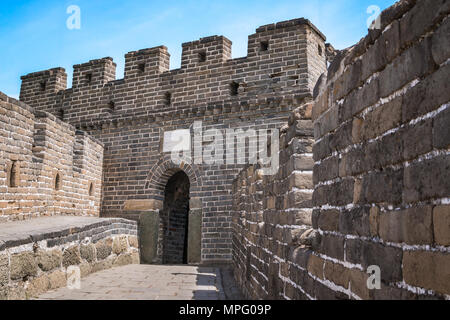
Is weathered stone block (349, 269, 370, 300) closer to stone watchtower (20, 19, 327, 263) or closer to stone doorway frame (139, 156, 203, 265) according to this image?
stone watchtower (20, 19, 327, 263)

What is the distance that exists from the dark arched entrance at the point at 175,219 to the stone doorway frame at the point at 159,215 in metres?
0.54

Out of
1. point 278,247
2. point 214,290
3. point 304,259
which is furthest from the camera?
point 214,290

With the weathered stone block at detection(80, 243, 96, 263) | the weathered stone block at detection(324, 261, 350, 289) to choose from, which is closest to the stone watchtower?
the weathered stone block at detection(80, 243, 96, 263)

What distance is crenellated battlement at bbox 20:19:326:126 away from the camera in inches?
447

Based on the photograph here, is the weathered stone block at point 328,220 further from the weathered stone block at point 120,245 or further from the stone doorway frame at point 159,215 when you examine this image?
the stone doorway frame at point 159,215

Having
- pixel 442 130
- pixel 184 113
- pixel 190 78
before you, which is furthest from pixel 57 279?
pixel 190 78

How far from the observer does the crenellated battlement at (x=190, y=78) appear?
11.3 metres

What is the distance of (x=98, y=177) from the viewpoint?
12.9 metres

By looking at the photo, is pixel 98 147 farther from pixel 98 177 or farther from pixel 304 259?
pixel 304 259

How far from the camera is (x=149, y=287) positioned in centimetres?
604

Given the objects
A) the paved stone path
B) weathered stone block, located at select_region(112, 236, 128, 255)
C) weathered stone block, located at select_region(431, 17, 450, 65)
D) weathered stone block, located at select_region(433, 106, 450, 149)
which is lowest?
the paved stone path

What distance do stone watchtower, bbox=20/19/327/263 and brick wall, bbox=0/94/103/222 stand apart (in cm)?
136
